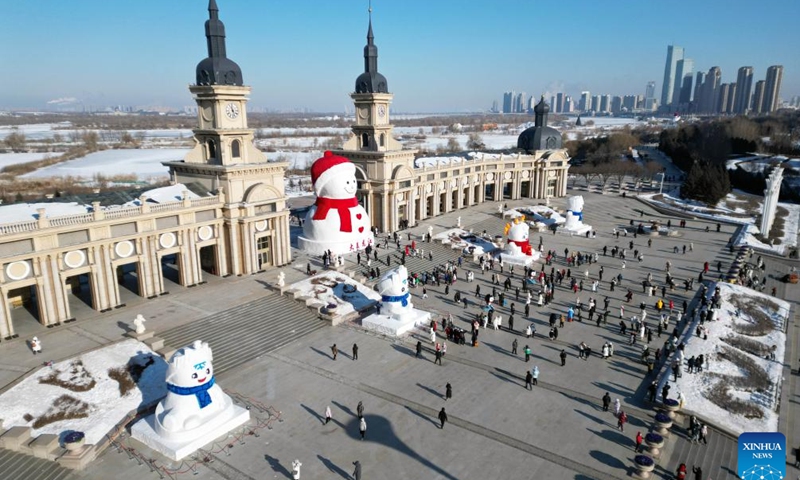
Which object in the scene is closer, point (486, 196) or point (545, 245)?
point (545, 245)

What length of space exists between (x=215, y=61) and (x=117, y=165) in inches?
3102

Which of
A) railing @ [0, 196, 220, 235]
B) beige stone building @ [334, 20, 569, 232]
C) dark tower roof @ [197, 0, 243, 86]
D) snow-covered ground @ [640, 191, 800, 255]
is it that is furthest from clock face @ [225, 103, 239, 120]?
snow-covered ground @ [640, 191, 800, 255]

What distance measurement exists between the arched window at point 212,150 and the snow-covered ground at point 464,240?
20.2 meters

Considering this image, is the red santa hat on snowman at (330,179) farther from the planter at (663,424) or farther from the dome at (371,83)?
the planter at (663,424)

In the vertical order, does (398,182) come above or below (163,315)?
above

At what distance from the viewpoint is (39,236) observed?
26.2m

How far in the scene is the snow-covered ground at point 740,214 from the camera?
49.6m

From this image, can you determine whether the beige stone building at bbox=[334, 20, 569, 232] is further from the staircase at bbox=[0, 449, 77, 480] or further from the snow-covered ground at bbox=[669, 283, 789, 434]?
the staircase at bbox=[0, 449, 77, 480]

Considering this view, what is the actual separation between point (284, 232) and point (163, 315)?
1090 centimetres

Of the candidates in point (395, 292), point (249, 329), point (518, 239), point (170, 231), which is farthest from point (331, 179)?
point (518, 239)

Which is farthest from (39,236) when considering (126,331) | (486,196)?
(486,196)

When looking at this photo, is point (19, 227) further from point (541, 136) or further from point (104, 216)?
point (541, 136)

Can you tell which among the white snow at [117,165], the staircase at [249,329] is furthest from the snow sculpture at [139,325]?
the white snow at [117,165]

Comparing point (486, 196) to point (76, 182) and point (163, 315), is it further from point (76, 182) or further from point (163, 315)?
point (76, 182)
